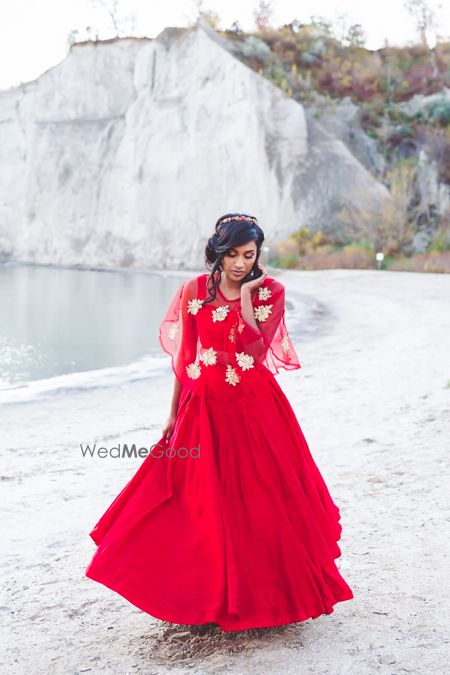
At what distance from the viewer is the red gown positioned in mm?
2203

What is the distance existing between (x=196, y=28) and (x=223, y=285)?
32.6 m

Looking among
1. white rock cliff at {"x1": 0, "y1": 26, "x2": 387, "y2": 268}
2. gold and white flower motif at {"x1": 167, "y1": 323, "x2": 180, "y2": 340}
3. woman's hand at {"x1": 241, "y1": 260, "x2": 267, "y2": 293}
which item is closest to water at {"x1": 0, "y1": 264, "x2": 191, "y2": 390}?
white rock cliff at {"x1": 0, "y1": 26, "x2": 387, "y2": 268}

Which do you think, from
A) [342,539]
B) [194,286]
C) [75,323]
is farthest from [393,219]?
[194,286]

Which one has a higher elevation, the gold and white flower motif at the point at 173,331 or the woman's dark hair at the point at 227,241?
the woman's dark hair at the point at 227,241

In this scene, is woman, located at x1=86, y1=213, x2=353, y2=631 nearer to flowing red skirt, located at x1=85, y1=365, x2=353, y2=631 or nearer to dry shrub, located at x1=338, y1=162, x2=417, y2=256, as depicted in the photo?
flowing red skirt, located at x1=85, y1=365, x2=353, y2=631

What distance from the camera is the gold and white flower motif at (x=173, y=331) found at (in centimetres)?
260

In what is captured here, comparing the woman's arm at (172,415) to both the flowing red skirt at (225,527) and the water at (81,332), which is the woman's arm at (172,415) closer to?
the flowing red skirt at (225,527)

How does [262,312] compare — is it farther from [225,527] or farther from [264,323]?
[225,527]

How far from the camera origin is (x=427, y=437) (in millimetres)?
4648

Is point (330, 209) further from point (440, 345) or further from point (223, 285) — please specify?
point (223, 285)

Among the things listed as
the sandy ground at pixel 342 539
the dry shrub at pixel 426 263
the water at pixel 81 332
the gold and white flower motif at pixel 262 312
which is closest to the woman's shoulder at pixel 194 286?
the gold and white flower motif at pixel 262 312

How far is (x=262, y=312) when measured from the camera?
2.42 m

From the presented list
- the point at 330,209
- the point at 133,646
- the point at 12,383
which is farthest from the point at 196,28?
the point at 133,646

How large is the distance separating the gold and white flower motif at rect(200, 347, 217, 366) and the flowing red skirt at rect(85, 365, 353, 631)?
0.02 m
